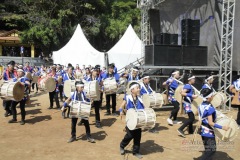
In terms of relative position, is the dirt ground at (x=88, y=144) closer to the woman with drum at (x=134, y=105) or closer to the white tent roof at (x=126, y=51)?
the woman with drum at (x=134, y=105)

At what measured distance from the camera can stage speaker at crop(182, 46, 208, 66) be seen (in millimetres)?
12767

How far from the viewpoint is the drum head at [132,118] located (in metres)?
5.91

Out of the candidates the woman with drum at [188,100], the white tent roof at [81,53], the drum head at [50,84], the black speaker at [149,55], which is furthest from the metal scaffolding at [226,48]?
the white tent roof at [81,53]

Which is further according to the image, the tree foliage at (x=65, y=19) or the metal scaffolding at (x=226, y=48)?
the tree foliage at (x=65, y=19)

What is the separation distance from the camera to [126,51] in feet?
68.6

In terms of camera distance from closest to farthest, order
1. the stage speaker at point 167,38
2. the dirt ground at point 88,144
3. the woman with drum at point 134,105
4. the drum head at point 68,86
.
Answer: the woman with drum at point 134,105 < the dirt ground at point 88,144 < the drum head at point 68,86 < the stage speaker at point 167,38

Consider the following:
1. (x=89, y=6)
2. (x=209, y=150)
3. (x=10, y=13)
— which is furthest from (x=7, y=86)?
(x=10, y=13)

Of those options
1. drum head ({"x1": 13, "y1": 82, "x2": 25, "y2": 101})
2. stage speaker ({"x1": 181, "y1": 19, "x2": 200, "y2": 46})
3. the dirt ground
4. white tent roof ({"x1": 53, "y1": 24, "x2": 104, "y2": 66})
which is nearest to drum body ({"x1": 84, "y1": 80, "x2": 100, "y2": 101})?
the dirt ground

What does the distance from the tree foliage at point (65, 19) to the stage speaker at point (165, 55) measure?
1808 centimetres

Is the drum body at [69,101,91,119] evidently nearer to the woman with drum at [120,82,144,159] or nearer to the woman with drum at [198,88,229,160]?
the woman with drum at [120,82,144,159]

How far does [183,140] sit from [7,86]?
5.40 metres

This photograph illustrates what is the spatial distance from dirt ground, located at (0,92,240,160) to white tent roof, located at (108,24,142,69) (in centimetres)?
1096

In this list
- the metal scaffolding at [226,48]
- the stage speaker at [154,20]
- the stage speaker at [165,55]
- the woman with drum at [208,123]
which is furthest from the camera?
the stage speaker at [154,20]

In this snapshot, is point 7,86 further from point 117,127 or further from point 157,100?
point 157,100
